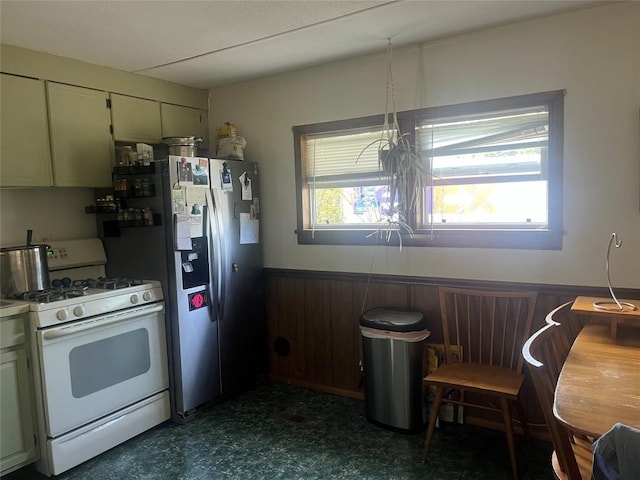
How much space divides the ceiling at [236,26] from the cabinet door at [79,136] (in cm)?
24

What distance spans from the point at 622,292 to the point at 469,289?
76cm

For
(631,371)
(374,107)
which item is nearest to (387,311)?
(374,107)

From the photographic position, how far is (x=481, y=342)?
109 inches

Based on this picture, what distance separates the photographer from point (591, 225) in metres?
2.48

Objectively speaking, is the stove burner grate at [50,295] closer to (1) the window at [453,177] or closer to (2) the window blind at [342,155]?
(1) the window at [453,177]

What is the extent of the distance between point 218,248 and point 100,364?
0.99m

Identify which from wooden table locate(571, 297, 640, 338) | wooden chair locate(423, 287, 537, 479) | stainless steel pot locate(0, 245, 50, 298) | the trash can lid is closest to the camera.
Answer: wooden table locate(571, 297, 640, 338)

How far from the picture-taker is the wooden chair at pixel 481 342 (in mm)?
2475

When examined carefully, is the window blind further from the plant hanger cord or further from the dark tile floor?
the dark tile floor

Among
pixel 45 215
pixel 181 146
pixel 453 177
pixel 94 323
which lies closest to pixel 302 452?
pixel 94 323

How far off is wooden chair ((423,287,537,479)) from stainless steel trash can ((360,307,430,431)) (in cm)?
16

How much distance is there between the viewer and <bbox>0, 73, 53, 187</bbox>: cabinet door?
2.62 metres

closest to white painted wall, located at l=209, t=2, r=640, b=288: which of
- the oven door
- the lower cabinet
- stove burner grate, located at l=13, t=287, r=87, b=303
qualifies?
the oven door

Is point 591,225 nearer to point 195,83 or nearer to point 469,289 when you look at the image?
point 469,289
